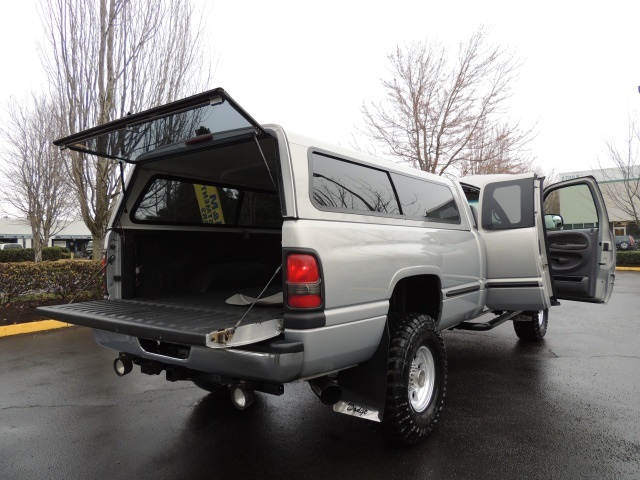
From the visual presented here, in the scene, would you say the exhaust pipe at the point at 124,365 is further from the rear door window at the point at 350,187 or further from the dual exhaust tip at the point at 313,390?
the rear door window at the point at 350,187

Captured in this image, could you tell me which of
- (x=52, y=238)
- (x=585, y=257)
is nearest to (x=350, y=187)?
(x=585, y=257)

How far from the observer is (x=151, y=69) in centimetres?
991

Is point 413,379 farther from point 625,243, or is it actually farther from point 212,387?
point 625,243

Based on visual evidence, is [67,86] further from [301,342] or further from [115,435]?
[301,342]

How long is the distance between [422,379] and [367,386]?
70cm

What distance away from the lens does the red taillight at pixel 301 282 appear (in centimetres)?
250

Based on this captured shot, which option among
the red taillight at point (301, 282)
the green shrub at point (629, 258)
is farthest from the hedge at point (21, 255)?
the green shrub at point (629, 258)

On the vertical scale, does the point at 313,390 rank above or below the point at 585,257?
below

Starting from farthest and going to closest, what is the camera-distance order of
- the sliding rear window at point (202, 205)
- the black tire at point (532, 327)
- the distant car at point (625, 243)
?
the distant car at point (625, 243)
the black tire at point (532, 327)
the sliding rear window at point (202, 205)

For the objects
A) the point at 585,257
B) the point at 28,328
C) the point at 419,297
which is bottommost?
the point at 28,328

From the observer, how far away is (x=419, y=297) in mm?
3893

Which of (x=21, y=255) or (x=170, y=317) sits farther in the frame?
(x=21, y=255)

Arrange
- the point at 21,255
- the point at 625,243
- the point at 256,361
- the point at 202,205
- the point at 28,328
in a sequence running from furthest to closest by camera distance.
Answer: the point at 625,243 < the point at 21,255 < the point at 28,328 < the point at 202,205 < the point at 256,361

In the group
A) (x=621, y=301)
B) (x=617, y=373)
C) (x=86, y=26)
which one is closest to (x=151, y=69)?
(x=86, y=26)
